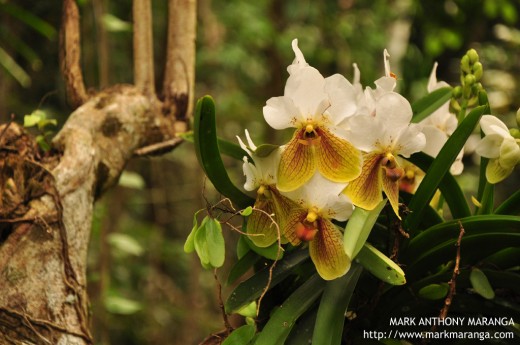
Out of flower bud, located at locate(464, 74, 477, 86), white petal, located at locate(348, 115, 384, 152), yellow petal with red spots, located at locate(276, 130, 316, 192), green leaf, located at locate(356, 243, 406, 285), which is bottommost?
green leaf, located at locate(356, 243, 406, 285)

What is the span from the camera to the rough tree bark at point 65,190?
80 cm

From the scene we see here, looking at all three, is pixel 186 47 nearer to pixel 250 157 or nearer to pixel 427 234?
pixel 250 157

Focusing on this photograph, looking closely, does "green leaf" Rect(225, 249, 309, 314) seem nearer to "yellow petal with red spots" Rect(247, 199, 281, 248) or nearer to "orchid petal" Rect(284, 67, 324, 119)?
"yellow petal with red spots" Rect(247, 199, 281, 248)

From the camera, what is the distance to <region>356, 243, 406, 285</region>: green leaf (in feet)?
2.19

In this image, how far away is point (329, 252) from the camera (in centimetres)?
71

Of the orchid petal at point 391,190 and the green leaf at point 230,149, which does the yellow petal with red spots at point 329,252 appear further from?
the green leaf at point 230,149

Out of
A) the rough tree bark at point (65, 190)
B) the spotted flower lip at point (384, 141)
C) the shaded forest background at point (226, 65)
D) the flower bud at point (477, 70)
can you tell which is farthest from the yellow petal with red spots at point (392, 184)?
the shaded forest background at point (226, 65)

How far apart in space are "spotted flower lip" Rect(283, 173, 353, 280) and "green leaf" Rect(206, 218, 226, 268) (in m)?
0.09

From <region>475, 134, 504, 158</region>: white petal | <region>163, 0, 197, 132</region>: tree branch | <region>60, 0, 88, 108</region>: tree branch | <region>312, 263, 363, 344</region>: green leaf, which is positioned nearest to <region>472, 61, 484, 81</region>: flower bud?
<region>475, 134, 504, 158</region>: white petal

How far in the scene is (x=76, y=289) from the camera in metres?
0.85

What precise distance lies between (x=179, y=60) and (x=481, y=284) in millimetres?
689

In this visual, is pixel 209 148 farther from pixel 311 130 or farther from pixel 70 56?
pixel 70 56

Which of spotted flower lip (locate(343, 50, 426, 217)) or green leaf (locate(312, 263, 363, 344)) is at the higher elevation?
spotted flower lip (locate(343, 50, 426, 217))

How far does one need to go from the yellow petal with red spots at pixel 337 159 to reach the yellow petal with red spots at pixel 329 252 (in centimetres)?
6
